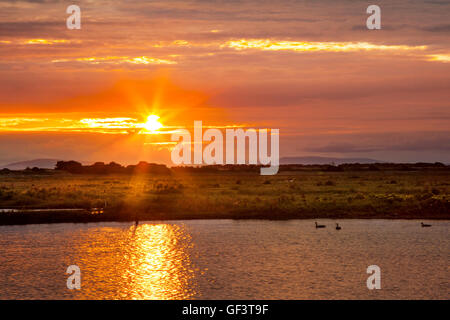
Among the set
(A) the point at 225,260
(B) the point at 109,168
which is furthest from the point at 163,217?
(B) the point at 109,168

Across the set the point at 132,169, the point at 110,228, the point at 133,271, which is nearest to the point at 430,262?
the point at 133,271

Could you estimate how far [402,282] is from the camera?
23062mm

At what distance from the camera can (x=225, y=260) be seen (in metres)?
27.8

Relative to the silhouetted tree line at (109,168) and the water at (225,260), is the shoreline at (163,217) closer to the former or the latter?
the water at (225,260)

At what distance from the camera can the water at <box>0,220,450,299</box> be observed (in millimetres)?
21766

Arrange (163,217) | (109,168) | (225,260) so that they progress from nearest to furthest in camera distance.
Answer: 1. (225,260)
2. (163,217)
3. (109,168)

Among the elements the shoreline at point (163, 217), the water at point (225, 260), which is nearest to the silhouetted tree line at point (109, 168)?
the shoreline at point (163, 217)

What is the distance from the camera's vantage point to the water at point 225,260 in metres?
21.8

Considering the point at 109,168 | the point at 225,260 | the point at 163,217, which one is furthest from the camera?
the point at 109,168

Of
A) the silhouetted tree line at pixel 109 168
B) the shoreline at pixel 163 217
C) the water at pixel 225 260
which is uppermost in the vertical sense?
the silhouetted tree line at pixel 109 168

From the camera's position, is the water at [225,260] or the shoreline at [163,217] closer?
the water at [225,260]

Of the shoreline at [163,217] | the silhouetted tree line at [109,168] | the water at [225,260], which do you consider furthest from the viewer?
the silhouetted tree line at [109,168]

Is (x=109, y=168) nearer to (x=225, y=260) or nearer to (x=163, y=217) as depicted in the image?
(x=163, y=217)

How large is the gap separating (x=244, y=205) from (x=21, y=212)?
1916 centimetres
